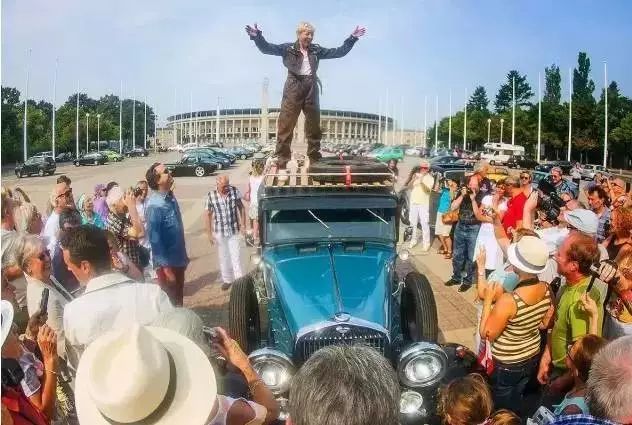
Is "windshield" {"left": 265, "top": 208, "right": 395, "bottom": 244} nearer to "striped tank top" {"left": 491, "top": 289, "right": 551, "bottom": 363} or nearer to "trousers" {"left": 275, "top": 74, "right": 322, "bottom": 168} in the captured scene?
"striped tank top" {"left": 491, "top": 289, "right": 551, "bottom": 363}

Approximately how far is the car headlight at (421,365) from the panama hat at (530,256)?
3.04 feet

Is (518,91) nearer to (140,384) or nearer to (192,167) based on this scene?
(192,167)

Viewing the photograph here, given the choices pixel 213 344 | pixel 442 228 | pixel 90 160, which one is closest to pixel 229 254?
pixel 442 228

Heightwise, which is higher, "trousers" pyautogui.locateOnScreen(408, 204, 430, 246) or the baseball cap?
the baseball cap

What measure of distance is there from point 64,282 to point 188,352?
3.80 meters

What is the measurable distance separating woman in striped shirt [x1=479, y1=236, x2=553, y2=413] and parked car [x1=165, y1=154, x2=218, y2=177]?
108 ft

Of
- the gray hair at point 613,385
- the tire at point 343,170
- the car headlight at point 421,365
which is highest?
the tire at point 343,170

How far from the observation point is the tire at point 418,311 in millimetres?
5867

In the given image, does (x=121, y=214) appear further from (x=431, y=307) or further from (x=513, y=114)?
(x=513, y=114)

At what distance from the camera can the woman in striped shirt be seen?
428cm

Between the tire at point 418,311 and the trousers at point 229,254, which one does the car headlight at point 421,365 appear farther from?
the trousers at point 229,254

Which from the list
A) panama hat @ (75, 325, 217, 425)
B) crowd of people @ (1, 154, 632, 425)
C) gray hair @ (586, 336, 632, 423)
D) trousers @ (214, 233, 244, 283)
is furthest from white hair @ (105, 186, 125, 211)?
gray hair @ (586, 336, 632, 423)

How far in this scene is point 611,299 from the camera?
4.39 m

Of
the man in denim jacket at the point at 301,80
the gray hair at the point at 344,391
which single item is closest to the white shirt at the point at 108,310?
the gray hair at the point at 344,391
